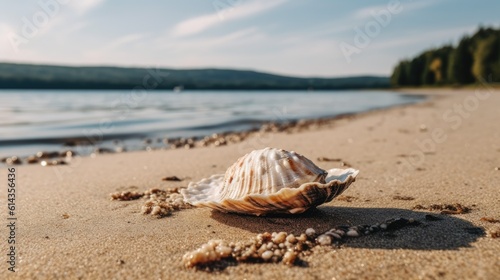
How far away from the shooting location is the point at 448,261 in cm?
222

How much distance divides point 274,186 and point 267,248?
59 centimetres

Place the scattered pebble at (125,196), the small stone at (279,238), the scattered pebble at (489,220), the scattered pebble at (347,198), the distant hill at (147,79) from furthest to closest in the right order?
the distant hill at (147,79) < the scattered pebble at (125,196) < the scattered pebble at (347,198) < the scattered pebble at (489,220) < the small stone at (279,238)

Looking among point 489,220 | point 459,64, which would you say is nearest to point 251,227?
point 489,220

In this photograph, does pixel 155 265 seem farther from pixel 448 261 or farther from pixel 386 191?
pixel 386 191

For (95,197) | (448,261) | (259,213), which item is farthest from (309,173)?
(95,197)

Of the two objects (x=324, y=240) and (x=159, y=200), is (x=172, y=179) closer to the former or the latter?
(x=159, y=200)

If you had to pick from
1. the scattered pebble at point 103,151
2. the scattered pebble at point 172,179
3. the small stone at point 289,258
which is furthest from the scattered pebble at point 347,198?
the scattered pebble at point 103,151

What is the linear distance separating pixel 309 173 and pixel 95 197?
222 cm

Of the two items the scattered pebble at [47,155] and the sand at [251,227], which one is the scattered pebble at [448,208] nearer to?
the sand at [251,227]

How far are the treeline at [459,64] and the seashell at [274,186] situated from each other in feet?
221

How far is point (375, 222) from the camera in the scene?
9.93 feet

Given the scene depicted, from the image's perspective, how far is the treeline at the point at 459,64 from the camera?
62.0m

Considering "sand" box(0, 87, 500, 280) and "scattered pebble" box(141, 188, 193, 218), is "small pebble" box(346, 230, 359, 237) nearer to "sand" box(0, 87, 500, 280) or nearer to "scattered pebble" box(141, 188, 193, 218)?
"sand" box(0, 87, 500, 280)

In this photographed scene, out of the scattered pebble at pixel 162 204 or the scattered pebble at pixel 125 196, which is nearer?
the scattered pebble at pixel 162 204
